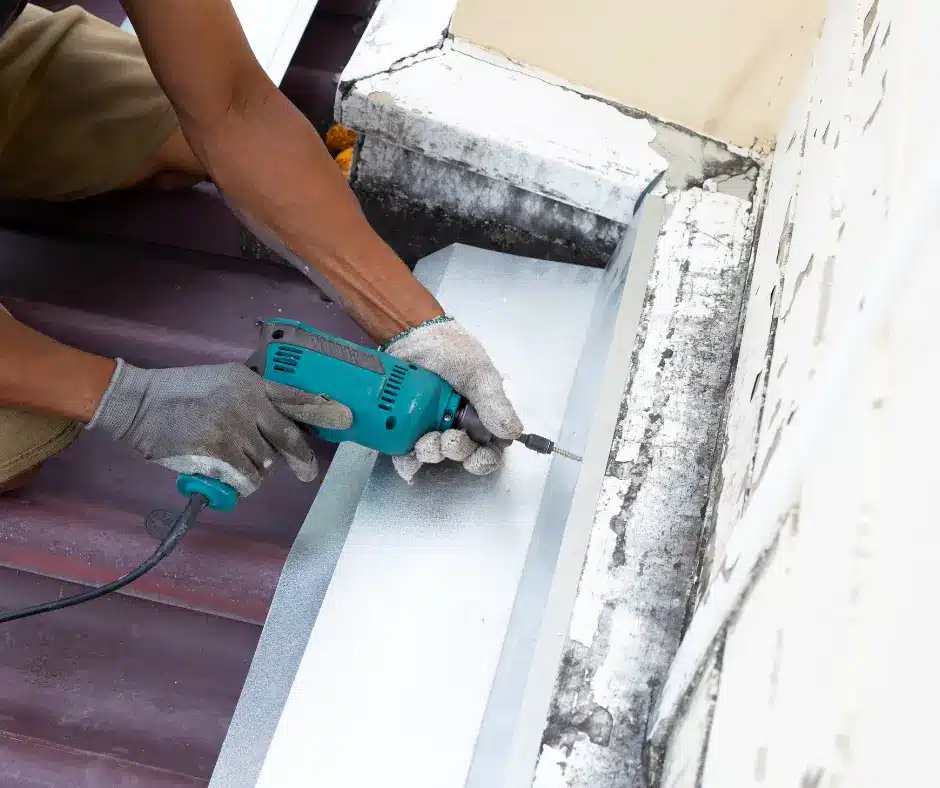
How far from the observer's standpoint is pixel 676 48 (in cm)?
130

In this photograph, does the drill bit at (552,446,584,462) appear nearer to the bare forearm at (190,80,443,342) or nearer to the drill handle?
the bare forearm at (190,80,443,342)

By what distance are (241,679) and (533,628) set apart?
1.81 ft

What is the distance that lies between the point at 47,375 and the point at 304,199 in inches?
21.3

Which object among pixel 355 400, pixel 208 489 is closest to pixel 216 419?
Result: pixel 208 489

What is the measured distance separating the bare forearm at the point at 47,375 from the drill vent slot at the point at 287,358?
0.32 meters

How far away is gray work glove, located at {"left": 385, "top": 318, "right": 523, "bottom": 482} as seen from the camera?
1.23m

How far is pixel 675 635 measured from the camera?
100 centimetres

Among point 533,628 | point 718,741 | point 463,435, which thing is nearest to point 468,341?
point 463,435

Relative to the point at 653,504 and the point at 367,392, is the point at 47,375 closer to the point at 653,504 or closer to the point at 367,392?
the point at 367,392

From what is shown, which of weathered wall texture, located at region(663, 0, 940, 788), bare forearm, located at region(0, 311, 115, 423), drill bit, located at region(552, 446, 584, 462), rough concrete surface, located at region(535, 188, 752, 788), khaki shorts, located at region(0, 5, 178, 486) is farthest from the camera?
khaki shorts, located at region(0, 5, 178, 486)

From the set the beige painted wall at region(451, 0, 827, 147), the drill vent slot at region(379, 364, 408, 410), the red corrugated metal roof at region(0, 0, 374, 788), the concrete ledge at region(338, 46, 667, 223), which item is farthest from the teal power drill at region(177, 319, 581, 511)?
the beige painted wall at region(451, 0, 827, 147)

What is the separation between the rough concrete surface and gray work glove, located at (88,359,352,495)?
0.46 metres

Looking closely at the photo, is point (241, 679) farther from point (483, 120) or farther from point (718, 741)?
point (483, 120)

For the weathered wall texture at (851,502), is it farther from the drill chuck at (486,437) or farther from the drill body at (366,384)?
the drill body at (366,384)
